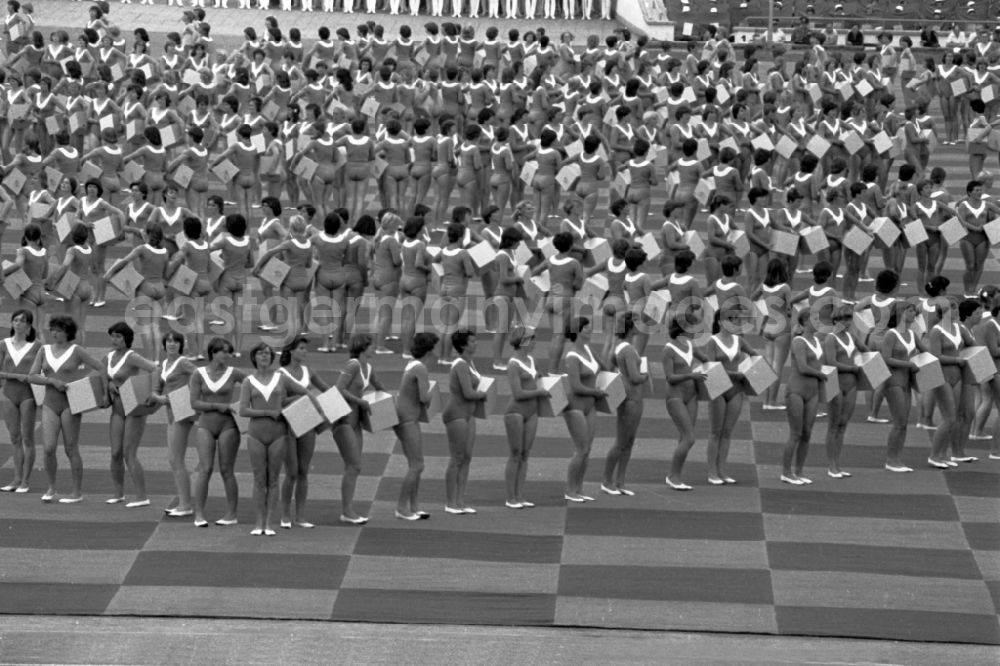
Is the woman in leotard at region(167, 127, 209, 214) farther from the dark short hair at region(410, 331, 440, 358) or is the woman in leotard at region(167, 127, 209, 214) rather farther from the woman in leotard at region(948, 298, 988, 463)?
the woman in leotard at region(948, 298, 988, 463)

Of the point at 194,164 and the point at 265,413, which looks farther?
the point at 194,164

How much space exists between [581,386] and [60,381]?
4.55 metres

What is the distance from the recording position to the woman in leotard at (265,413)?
1556 centimetres

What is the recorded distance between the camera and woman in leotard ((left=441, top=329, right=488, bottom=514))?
16.1 metres

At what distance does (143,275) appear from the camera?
2027cm

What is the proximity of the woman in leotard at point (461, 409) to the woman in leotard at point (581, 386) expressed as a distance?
88cm

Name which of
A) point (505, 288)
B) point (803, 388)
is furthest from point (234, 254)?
point (803, 388)

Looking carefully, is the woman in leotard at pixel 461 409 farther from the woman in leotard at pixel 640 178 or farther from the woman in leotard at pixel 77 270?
the woman in leotard at pixel 640 178

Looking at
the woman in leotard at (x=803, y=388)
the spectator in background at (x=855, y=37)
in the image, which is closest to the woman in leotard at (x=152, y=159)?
the woman in leotard at (x=803, y=388)

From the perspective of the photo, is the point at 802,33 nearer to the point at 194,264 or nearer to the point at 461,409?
the point at 194,264

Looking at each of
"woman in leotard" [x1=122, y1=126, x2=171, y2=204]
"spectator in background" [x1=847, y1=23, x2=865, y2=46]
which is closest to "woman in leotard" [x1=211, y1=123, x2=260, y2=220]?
"woman in leotard" [x1=122, y1=126, x2=171, y2=204]

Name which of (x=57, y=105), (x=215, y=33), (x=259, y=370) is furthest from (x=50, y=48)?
(x=259, y=370)

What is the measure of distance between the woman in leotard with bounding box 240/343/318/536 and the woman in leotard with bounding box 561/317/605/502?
97.2 inches

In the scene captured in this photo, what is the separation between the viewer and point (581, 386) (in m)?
16.7
